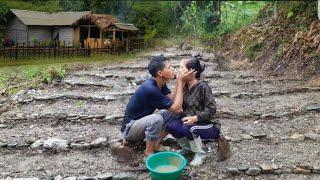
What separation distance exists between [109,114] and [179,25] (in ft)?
24.9

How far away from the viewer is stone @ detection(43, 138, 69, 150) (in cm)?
557

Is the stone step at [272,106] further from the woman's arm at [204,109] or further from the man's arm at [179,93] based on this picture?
the man's arm at [179,93]

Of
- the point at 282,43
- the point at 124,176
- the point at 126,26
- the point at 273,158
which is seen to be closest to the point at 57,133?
the point at 124,176

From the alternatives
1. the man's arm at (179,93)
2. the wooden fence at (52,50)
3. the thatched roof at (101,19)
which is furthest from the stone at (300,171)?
the thatched roof at (101,19)

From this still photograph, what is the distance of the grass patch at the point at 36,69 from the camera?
8586 millimetres

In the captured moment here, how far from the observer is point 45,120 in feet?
22.7

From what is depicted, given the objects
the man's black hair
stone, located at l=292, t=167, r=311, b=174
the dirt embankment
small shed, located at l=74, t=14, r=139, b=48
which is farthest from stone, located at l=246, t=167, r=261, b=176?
small shed, located at l=74, t=14, r=139, b=48

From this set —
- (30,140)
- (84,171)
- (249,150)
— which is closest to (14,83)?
(30,140)

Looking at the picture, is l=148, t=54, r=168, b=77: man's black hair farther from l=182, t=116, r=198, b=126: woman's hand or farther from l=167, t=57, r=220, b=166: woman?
l=182, t=116, r=198, b=126: woman's hand

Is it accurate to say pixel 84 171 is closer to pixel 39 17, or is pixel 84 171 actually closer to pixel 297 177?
pixel 297 177

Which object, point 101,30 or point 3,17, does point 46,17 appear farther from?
point 101,30

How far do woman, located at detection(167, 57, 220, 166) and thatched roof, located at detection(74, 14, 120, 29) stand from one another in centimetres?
533

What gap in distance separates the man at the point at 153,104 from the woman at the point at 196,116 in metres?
0.13

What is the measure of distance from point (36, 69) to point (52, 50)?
702 mm
